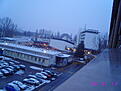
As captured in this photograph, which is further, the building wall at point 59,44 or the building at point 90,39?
the building at point 90,39

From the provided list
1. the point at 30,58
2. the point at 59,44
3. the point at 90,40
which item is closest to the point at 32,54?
the point at 30,58

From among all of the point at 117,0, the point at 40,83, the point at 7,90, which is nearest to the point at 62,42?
the point at 40,83

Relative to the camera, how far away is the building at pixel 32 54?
222 inches

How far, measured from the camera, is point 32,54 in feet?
19.5

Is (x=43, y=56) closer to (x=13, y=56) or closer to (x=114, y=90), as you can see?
(x=13, y=56)

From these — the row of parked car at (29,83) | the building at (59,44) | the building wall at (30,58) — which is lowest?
the row of parked car at (29,83)

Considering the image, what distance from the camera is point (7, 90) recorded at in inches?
105

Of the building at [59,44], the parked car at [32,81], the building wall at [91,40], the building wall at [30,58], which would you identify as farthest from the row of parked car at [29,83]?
the building wall at [91,40]

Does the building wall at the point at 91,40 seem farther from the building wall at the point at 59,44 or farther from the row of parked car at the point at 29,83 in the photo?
the row of parked car at the point at 29,83

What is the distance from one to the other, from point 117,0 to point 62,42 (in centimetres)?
1159

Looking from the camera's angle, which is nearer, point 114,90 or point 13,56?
point 114,90

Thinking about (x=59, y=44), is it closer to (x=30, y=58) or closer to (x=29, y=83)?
(x=30, y=58)

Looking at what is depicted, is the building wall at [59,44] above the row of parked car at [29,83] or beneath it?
above

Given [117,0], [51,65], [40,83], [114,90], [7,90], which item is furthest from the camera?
[51,65]
